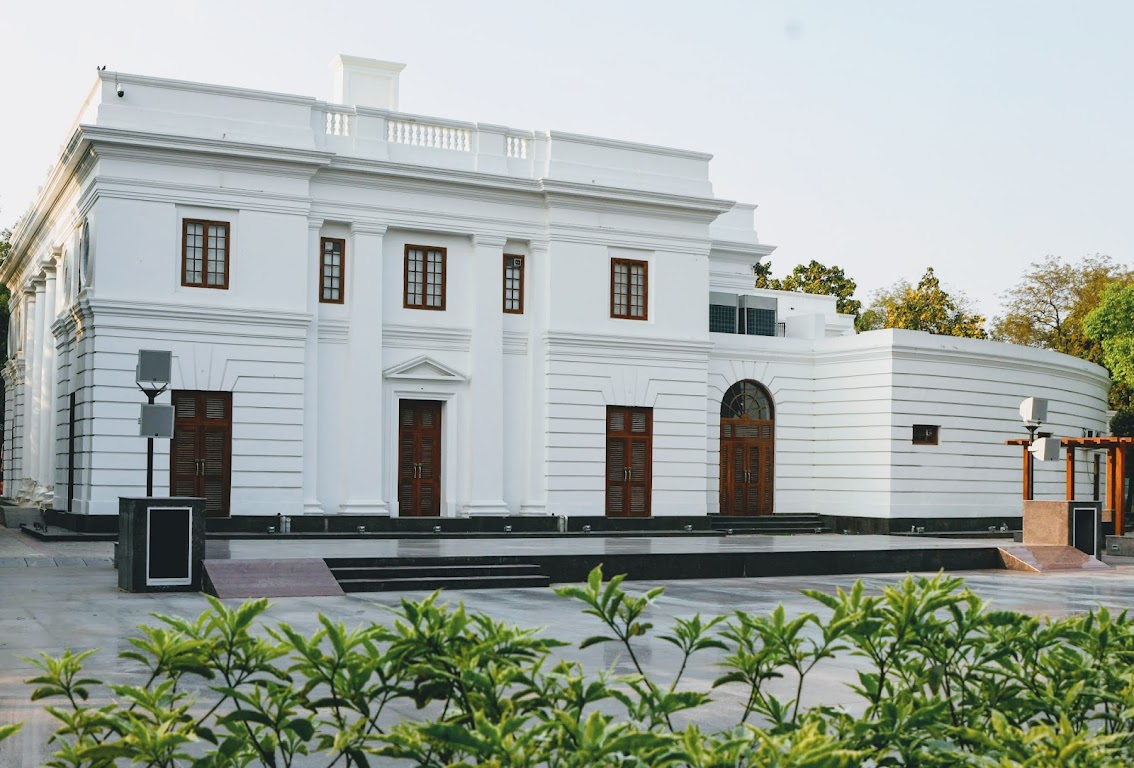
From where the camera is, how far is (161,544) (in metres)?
15.1

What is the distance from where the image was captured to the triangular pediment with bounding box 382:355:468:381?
27.8 meters

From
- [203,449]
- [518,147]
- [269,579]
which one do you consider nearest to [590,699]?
[269,579]

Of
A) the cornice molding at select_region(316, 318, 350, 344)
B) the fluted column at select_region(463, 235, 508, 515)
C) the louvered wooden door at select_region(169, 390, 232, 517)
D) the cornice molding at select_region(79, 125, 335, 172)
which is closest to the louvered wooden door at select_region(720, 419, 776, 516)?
the fluted column at select_region(463, 235, 508, 515)

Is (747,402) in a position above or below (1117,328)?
below

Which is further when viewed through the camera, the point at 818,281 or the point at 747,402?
the point at 818,281

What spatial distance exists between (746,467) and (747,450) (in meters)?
0.45

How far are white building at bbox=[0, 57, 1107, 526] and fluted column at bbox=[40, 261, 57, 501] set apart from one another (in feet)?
0.44

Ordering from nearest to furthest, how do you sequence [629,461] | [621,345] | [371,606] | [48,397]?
[371,606]
[621,345]
[629,461]
[48,397]

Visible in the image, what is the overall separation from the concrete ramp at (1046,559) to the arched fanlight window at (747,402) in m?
11.2

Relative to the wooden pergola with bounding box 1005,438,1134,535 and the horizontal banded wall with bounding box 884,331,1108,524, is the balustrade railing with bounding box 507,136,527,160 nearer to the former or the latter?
the horizontal banded wall with bounding box 884,331,1108,524

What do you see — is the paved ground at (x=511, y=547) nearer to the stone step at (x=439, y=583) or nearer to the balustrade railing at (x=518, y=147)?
the stone step at (x=439, y=583)

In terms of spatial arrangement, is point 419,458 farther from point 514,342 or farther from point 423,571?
point 423,571

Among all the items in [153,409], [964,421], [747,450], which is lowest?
[747,450]

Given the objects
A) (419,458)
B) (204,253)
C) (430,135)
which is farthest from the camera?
(430,135)
